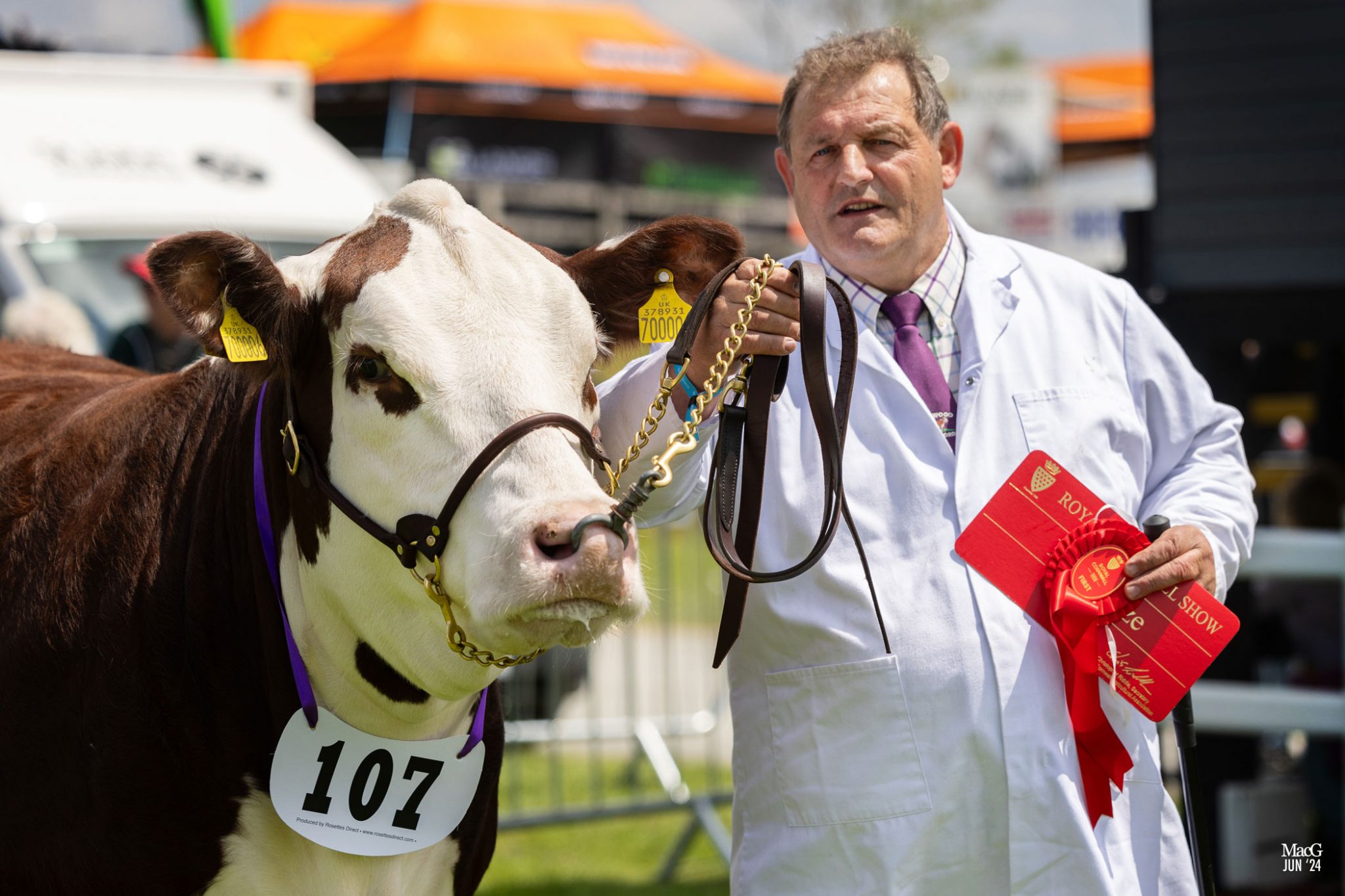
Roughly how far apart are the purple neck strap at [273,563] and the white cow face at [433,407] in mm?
23

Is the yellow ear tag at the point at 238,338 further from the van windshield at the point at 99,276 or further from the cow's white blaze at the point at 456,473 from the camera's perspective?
the van windshield at the point at 99,276

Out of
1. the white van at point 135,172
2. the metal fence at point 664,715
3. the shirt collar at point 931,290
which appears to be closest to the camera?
the shirt collar at point 931,290

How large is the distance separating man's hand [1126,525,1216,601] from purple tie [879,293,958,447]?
0.43 metres

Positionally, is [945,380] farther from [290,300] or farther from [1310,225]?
[1310,225]

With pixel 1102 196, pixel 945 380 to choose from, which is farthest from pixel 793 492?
pixel 1102 196

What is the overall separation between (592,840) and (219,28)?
6511mm

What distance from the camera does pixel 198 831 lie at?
2438mm

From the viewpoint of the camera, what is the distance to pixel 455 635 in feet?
7.25

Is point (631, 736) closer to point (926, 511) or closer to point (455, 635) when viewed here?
point (926, 511)

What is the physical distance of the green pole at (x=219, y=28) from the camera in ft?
32.0

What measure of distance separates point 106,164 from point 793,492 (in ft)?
19.4

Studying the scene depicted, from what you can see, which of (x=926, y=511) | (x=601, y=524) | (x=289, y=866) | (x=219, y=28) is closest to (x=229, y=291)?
(x=601, y=524)

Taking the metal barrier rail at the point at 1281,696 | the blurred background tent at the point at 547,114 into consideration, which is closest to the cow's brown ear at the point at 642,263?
the metal barrier rail at the point at 1281,696

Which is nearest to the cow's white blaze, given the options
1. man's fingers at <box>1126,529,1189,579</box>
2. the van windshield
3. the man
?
the man
